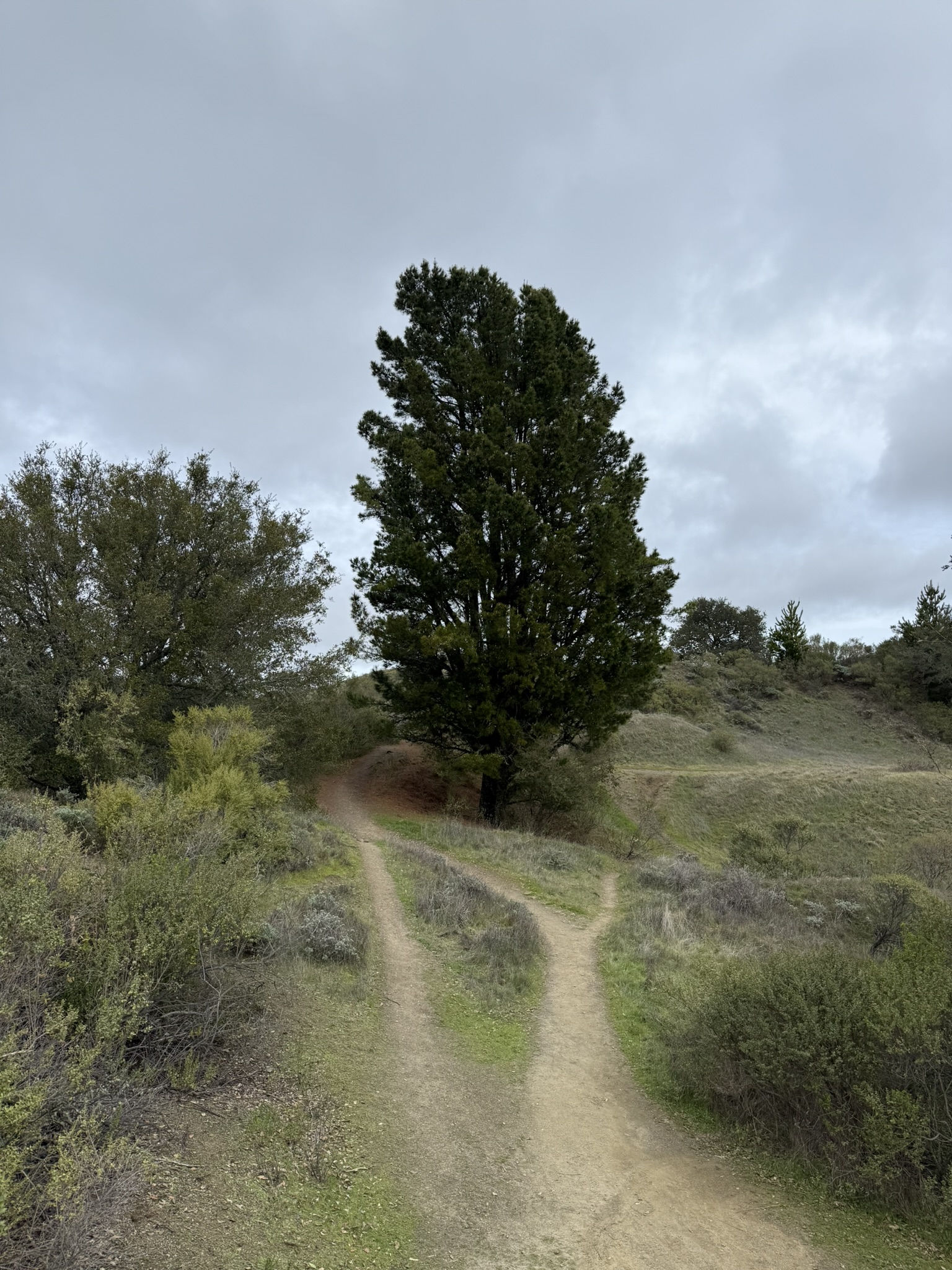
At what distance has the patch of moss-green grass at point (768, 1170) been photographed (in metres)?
4.34

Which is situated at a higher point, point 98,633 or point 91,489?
point 91,489

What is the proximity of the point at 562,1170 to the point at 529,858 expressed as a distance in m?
9.74

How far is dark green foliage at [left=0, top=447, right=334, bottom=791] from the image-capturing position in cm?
1419

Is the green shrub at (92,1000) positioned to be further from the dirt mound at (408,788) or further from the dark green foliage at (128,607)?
the dirt mound at (408,788)

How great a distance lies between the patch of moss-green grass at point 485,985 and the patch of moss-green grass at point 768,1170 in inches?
41.3

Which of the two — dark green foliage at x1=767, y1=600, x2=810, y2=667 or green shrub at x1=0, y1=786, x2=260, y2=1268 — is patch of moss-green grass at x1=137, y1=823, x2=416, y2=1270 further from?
dark green foliage at x1=767, y1=600, x2=810, y2=667

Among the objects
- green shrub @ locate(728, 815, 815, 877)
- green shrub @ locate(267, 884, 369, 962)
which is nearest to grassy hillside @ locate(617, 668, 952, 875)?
green shrub @ locate(728, 815, 815, 877)

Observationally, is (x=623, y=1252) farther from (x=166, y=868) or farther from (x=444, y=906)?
(x=444, y=906)

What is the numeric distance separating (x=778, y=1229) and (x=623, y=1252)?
3.72 ft

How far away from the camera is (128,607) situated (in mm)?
15883

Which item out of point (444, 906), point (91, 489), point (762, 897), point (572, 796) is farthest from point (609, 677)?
point (91, 489)

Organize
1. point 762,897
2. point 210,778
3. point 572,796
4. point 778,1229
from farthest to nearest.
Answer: point 572,796 → point 762,897 → point 210,778 → point 778,1229

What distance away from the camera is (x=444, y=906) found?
10.5 metres

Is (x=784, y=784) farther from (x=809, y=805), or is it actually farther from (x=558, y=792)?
(x=558, y=792)
